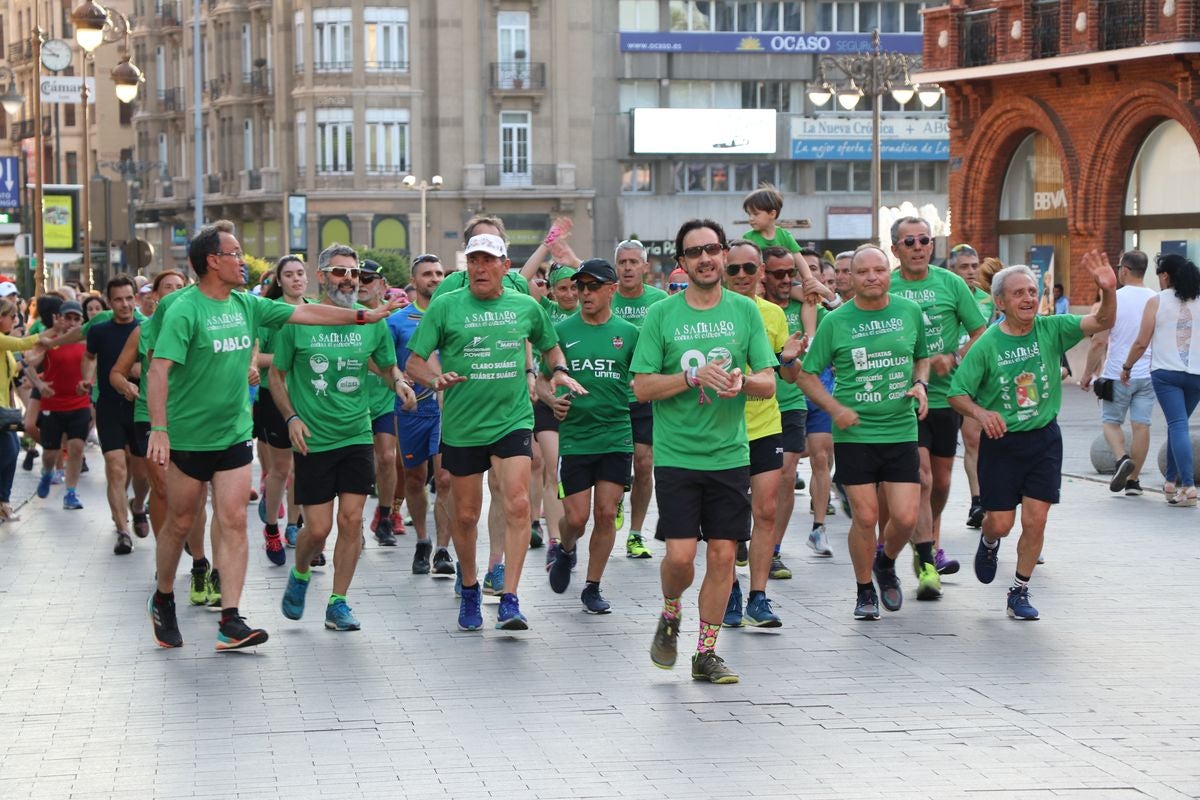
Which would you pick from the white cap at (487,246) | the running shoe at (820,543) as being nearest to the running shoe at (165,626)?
the white cap at (487,246)

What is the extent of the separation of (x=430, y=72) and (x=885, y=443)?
193ft

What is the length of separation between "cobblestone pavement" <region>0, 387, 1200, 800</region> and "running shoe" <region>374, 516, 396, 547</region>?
5.55 ft

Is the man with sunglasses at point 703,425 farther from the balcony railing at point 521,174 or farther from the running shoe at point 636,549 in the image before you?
the balcony railing at point 521,174

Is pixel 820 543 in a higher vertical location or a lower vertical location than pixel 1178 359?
lower

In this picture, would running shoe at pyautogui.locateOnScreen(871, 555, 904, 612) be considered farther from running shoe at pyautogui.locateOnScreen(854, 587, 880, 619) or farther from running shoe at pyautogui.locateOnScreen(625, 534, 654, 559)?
running shoe at pyautogui.locateOnScreen(625, 534, 654, 559)

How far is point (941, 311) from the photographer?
11.4 m

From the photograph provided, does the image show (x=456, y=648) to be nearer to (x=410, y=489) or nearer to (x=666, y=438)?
(x=666, y=438)

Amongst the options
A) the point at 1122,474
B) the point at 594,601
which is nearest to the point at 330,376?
the point at 594,601

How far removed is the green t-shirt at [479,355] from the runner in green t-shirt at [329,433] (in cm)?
28

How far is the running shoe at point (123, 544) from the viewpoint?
13.3 metres

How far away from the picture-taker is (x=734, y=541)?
845cm

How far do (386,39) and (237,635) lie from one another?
195ft

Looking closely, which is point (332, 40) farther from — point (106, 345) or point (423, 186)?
point (106, 345)

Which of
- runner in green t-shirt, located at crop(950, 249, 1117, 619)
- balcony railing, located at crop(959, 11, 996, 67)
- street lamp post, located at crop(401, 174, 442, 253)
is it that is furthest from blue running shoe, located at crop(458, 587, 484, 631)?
street lamp post, located at crop(401, 174, 442, 253)
